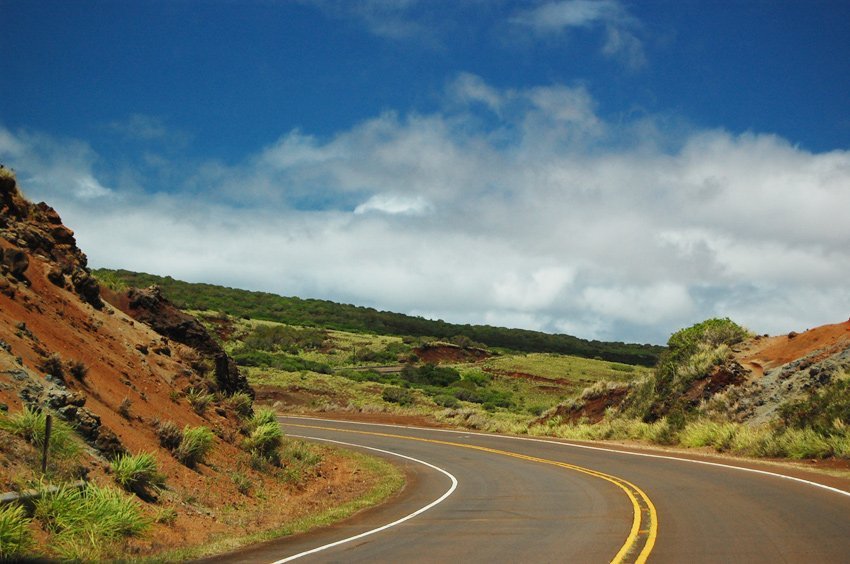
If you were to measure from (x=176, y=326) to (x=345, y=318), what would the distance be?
100796 millimetres

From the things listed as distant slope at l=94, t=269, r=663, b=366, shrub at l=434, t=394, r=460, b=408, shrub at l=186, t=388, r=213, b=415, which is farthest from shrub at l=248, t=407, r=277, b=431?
distant slope at l=94, t=269, r=663, b=366

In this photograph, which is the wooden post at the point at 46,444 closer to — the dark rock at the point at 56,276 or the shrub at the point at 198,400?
the shrub at the point at 198,400

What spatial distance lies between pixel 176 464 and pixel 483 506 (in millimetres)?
6798

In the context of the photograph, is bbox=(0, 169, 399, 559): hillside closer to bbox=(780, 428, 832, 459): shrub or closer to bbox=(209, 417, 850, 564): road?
bbox=(209, 417, 850, 564): road

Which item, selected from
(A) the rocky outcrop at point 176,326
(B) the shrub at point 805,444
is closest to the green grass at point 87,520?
(A) the rocky outcrop at point 176,326

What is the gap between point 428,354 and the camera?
93.3 metres

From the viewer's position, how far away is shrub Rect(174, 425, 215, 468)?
16344mm

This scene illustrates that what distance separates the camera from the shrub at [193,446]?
53.6 ft

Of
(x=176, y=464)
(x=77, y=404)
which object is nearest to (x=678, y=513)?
(x=176, y=464)

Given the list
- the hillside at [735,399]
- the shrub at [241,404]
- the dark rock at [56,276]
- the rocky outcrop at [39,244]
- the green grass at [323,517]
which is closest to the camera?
the green grass at [323,517]

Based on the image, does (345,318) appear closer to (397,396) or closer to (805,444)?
(397,396)

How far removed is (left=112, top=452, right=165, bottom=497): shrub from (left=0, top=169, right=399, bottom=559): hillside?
0.09ft

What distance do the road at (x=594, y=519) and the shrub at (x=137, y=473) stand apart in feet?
9.55

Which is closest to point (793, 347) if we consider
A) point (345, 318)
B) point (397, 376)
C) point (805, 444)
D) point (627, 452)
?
point (805, 444)
